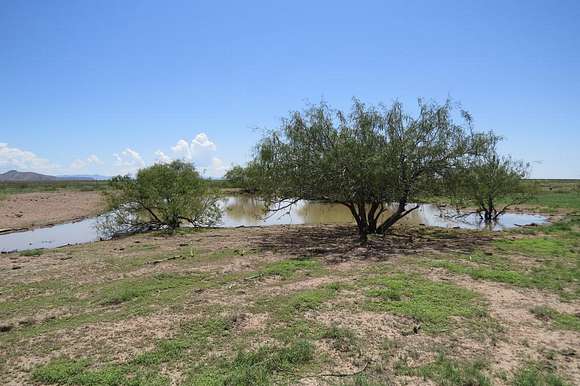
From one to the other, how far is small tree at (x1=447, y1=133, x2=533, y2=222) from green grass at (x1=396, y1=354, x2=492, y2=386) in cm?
1148

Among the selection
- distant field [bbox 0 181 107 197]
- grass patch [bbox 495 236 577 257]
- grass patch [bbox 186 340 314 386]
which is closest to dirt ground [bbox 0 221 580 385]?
grass patch [bbox 186 340 314 386]

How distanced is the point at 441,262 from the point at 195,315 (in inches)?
274

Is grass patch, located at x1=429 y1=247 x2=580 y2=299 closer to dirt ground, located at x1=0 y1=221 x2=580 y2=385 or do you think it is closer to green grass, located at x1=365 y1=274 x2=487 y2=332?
dirt ground, located at x1=0 y1=221 x2=580 y2=385

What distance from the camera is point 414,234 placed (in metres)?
16.8

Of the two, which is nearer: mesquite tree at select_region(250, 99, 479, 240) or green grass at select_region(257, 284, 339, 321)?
green grass at select_region(257, 284, 339, 321)

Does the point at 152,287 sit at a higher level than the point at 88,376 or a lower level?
higher

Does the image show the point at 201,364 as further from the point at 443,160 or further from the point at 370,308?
the point at 443,160

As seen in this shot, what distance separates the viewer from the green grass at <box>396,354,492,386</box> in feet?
14.4

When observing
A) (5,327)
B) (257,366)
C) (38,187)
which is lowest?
(5,327)

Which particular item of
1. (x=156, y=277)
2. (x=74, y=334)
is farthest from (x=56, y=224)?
(x=74, y=334)

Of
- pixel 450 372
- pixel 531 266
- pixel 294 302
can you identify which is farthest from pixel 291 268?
pixel 531 266

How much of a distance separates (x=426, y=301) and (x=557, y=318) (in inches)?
82.1

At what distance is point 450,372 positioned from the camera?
4578 millimetres

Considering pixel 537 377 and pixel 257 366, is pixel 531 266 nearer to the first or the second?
pixel 537 377
